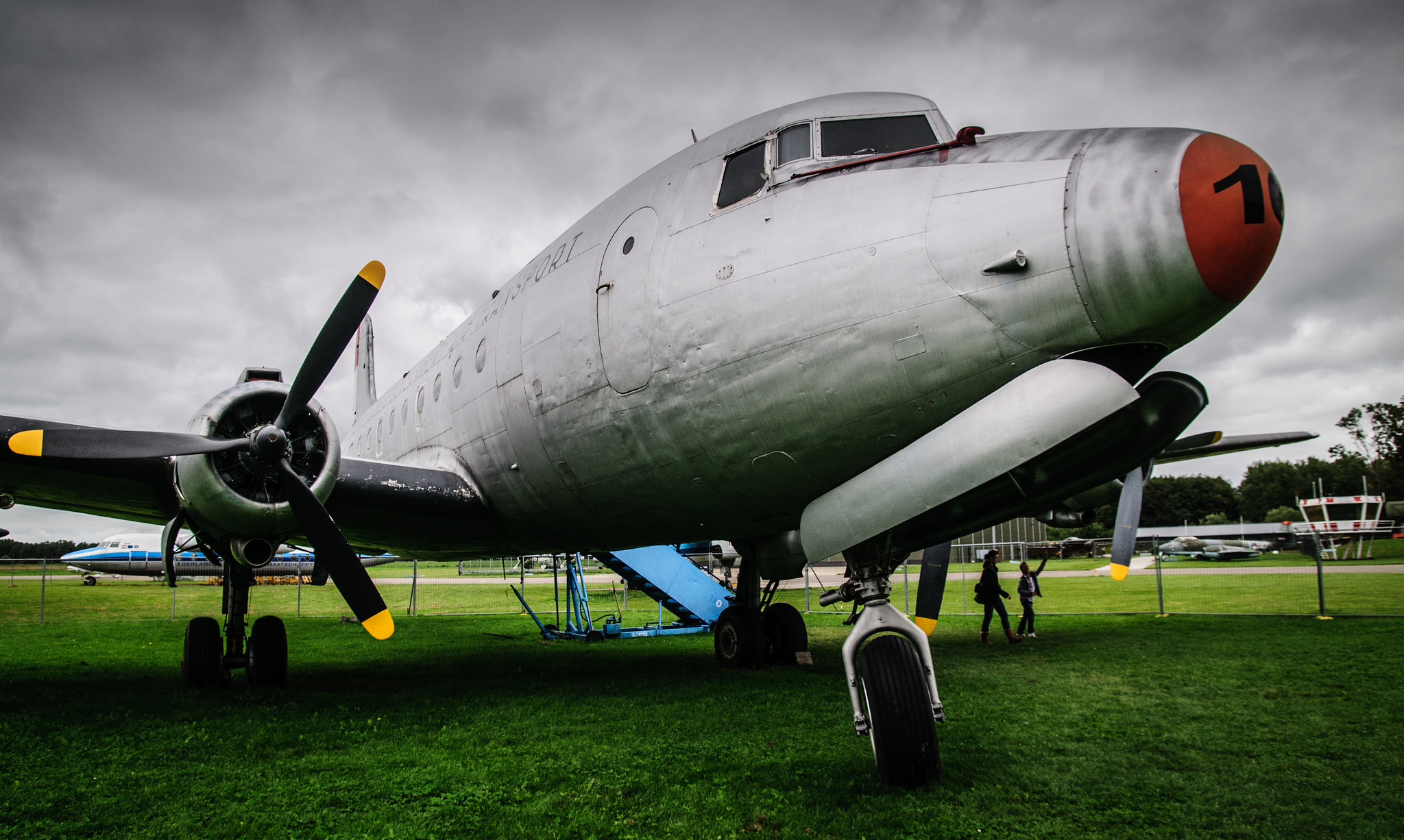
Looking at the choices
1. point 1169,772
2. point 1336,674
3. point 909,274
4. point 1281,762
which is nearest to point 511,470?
point 909,274

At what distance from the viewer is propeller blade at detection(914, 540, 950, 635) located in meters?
6.94

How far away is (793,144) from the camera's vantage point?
549 cm

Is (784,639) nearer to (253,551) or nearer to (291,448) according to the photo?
(253,551)

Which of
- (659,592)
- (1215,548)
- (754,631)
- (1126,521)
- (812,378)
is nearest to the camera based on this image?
(812,378)

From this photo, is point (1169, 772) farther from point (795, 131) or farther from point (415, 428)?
point (415, 428)

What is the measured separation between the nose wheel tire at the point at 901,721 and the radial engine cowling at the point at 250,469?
484cm

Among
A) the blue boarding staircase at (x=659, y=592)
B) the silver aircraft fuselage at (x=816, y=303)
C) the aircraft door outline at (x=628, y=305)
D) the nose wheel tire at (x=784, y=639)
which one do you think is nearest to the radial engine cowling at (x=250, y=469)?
the silver aircraft fuselage at (x=816, y=303)

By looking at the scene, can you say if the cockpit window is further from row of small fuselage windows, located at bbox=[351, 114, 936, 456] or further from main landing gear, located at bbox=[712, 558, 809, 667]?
main landing gear, located at bbox=[712, 558, 809, 667]

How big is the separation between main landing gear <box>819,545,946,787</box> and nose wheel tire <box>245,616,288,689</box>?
6.49 meters

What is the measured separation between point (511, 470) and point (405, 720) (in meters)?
2.36

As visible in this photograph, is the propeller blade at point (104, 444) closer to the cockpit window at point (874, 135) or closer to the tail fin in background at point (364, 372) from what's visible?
the cockpit window at point (874, 135)

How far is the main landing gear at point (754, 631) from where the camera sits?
1020cm

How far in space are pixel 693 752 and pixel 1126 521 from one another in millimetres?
7142

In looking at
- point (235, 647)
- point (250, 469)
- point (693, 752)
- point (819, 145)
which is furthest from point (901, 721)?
point (235, 647)
